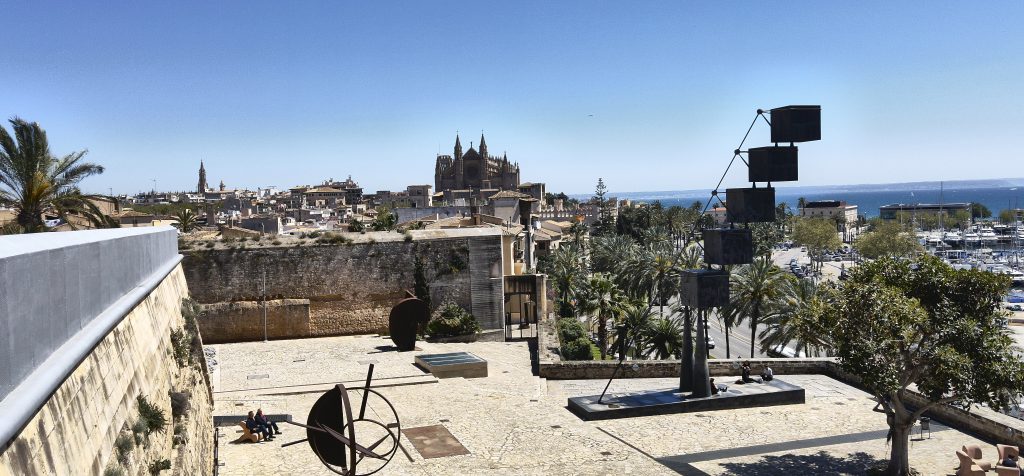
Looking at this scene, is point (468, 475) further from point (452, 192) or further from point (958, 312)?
point (452, 192)

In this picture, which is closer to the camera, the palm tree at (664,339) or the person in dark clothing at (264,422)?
the person in dark clothing at (264,422)

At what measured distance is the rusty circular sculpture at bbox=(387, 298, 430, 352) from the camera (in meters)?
23.2

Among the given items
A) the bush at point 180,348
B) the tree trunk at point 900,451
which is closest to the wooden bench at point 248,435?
the bush at point 180,348

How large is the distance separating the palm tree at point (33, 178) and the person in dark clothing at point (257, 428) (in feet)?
21.1

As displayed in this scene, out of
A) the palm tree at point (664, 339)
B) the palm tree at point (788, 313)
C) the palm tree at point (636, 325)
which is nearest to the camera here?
the palm tree at point (788, 313)

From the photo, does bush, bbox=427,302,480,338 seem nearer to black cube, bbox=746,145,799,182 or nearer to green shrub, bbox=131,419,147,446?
black cube, bbox=746,145,799,182

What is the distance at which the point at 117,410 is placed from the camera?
6523mm

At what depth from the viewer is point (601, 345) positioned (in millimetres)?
31828

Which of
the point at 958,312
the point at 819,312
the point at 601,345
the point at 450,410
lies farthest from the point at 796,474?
the point at 601,345

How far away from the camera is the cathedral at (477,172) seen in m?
146

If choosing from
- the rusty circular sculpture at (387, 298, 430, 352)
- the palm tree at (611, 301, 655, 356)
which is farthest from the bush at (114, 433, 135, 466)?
the palm tree at (611, 301, 655, 356)

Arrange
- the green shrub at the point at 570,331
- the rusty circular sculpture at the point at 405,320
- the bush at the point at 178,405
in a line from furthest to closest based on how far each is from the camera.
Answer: the green shrub at the point at 570,331
the rusty circular sculpture at the point at 405,320
the bush at the point at 178,405

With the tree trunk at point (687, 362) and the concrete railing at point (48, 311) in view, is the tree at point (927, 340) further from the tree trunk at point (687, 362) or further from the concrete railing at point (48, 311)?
the concrete railing at point (48, 311)

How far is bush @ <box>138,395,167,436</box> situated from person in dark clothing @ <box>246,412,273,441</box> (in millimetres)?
6217
